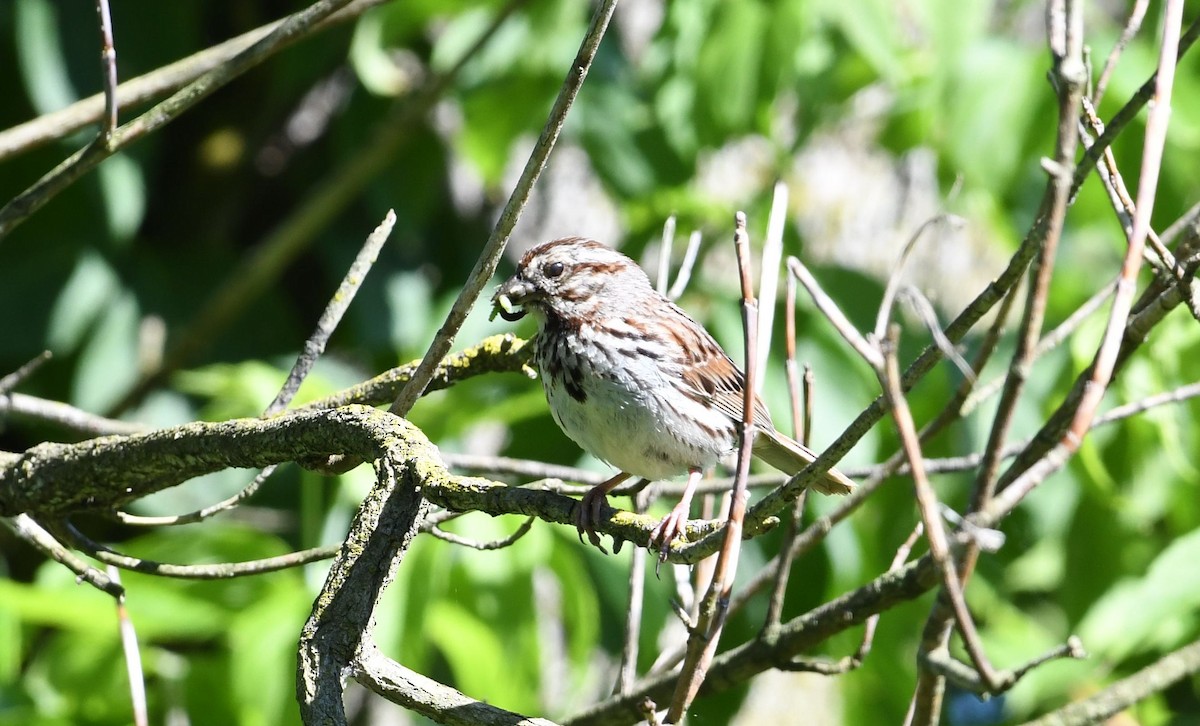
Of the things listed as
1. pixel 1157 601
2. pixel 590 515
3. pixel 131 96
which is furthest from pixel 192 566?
pixel 1157 601

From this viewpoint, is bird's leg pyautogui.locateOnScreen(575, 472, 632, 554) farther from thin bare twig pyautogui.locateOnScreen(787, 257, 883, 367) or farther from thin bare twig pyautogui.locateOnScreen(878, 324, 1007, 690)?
thin bare twig pyautogui.locateOnScreen(878, 324, 1007, 690)

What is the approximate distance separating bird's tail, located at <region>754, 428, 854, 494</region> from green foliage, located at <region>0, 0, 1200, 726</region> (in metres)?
0.21

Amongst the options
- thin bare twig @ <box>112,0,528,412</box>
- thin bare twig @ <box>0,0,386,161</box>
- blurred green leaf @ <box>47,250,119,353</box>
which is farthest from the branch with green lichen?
blurred green leaf @ <box>47,250,119,353</box>

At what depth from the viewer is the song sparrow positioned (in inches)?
116

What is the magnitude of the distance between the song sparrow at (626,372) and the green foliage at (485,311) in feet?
0.98

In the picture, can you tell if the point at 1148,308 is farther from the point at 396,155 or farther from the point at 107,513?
the point at 396,155

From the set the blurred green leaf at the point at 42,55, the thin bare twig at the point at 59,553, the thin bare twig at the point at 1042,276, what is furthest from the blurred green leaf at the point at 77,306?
the thin bare twig at the point at 1042,276

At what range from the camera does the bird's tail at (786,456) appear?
2785 millimetres

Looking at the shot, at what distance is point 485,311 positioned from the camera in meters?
4.36

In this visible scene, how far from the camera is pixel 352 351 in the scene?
548 centimetres

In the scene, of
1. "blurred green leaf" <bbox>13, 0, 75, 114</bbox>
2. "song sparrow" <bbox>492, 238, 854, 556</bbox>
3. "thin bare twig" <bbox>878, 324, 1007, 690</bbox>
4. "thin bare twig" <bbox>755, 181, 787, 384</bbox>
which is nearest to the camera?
"thin bare twig" <bbox>878, 324, 1007, 690</bbox>

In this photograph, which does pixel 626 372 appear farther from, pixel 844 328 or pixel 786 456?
pixel 844 328

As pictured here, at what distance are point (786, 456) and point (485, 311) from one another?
1.46 metres

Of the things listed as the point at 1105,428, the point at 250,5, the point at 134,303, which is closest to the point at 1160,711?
the point at 1105,428
